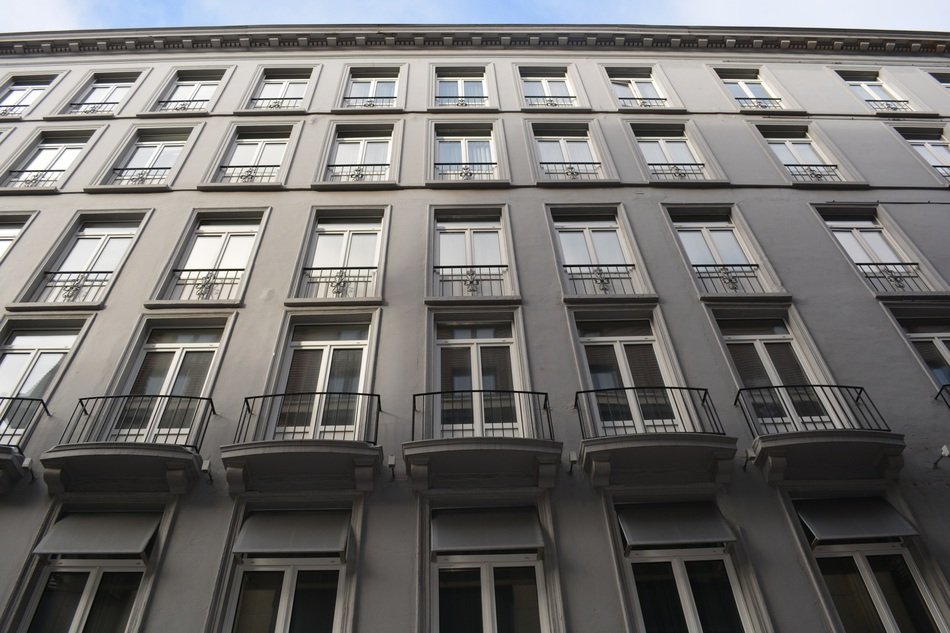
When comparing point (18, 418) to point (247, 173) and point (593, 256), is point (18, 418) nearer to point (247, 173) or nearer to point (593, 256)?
point (247, 173)

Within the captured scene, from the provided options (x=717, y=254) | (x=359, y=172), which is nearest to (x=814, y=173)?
(x=717, y=254)

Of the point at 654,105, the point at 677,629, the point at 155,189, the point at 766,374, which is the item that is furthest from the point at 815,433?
the point at 155,189

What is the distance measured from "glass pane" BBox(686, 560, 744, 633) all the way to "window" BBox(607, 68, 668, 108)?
13100 millimetres

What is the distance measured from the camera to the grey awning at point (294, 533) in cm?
772

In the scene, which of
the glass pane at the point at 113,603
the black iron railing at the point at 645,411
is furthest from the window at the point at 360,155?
the glass pane at the point at 113,603

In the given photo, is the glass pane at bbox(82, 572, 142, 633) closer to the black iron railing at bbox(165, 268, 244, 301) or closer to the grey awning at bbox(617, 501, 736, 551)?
the black iron railing at bbox(165, 268, 244, 301)

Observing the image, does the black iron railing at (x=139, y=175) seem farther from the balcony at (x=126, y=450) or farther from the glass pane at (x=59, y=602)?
the glass pane at (x=59, y=602)

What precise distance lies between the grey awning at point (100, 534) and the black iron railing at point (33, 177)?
9.73 meters

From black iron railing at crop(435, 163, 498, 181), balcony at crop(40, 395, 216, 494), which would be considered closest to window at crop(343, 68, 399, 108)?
black iron railing at crop(435, 163, 498, 181)

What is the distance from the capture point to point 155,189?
13.5 metres

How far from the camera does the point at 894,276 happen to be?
11930mm

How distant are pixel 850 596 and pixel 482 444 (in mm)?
5445

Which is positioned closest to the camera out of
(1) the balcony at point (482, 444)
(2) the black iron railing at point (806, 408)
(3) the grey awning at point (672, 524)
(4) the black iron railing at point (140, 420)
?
(3) the grey awning at point (672, 524)

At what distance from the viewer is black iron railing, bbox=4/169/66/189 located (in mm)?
14148
